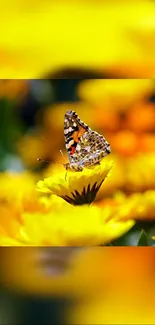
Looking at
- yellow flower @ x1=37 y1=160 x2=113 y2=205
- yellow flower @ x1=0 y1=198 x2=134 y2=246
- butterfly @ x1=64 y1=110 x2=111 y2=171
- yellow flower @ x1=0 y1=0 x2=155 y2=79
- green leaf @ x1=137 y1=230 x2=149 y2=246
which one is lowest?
green leaf @ x1=137 y1=230 x2=149 y2=246

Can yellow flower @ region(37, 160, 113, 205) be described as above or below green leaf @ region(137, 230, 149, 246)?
above

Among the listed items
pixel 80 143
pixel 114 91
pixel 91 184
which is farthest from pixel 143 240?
pixel 114 91

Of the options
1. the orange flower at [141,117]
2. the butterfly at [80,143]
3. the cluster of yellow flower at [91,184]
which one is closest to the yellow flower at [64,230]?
the cluster of yellow flower at [91,184]

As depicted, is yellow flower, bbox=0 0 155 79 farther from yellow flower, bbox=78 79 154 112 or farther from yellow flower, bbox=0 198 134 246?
yellow flower, bbox=0 198 134 246

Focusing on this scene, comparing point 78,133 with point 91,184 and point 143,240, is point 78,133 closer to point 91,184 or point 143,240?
point 91,184

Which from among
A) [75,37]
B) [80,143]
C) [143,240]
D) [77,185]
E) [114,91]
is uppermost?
[75,37]

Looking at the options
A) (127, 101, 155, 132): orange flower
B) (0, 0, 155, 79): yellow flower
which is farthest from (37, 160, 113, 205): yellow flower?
(0, 0, 155, 79): yellow flower
